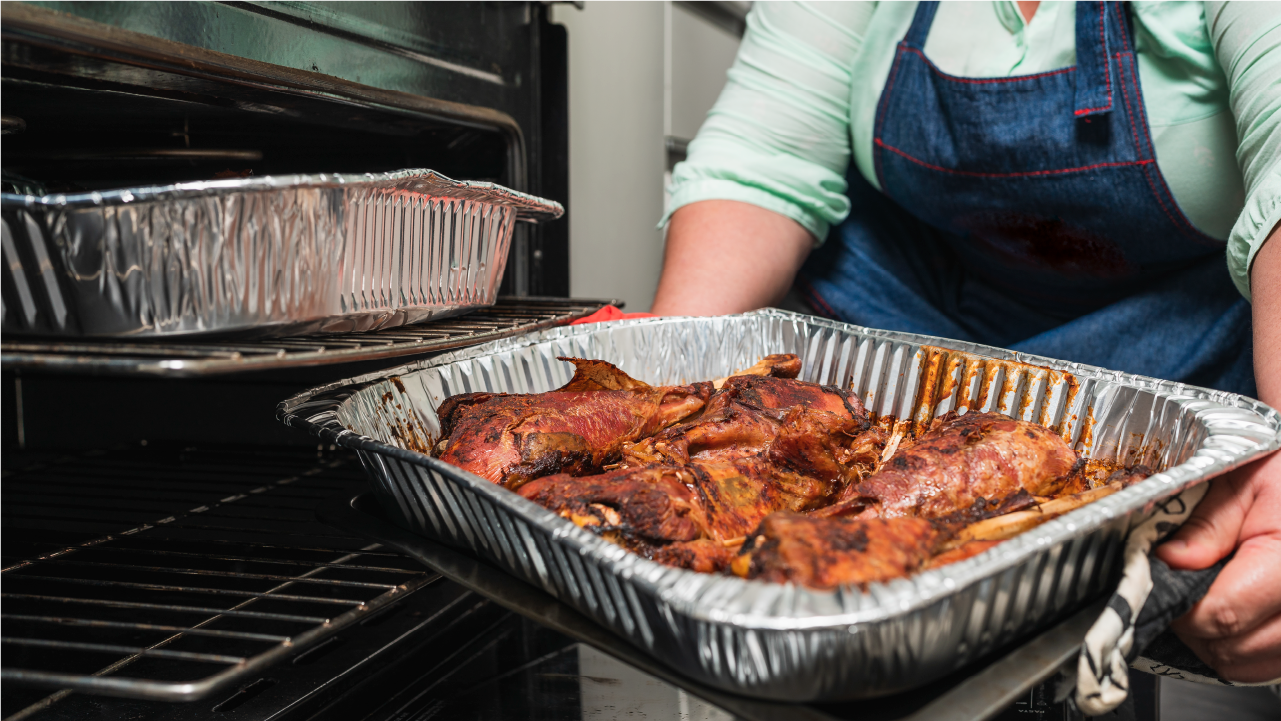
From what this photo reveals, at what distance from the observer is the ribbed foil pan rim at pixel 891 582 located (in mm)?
524

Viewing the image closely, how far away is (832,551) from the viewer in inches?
24.4

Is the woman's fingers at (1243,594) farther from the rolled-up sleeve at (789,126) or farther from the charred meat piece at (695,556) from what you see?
the rolled-up sleeve at (789,126)

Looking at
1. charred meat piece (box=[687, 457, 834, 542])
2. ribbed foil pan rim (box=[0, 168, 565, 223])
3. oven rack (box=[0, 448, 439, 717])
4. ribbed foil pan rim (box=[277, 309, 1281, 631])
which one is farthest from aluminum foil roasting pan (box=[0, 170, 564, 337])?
charred meat piece (box=[687, 457, 834, 542])

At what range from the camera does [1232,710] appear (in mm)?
1570

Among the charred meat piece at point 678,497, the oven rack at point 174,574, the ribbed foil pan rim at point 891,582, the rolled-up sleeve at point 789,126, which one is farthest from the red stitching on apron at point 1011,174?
the oven rack at point 174,574

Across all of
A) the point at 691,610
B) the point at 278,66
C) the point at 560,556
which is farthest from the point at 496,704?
the point at 278,66

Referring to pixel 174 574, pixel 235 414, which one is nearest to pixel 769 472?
pixel 174 574

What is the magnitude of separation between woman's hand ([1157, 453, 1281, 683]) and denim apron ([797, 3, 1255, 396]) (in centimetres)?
79

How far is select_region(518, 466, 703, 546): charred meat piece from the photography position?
0.75m

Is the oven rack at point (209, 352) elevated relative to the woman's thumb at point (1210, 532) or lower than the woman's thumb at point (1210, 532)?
elevated

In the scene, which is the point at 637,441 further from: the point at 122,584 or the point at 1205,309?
the point at 1205,309

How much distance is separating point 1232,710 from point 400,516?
166cm

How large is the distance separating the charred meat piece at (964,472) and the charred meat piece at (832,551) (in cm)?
13

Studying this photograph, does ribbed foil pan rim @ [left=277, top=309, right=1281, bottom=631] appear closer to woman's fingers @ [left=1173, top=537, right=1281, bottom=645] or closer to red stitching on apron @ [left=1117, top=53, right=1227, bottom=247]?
woman's fingers @ [left=1173, top=537, right=1281, bottom=645]
